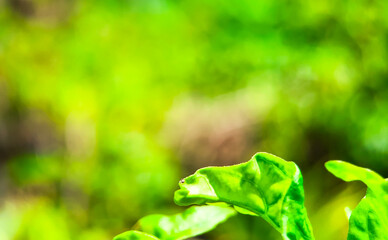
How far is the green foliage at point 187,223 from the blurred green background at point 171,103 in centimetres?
163

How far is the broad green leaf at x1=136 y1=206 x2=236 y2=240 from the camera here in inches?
11.8

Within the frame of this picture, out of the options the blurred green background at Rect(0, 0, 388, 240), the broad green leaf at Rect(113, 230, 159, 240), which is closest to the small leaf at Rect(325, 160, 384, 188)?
the broad green leaf at Rect(113, 230, 159, 240)

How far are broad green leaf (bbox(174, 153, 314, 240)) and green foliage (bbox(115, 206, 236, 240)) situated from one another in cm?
2

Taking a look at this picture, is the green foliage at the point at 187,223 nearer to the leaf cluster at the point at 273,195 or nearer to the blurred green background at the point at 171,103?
the leaf cluster at the point at 273,195

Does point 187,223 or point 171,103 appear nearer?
point 187,223

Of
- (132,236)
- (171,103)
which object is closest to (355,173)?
(132,236)

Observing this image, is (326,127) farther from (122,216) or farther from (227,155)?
(122,216)

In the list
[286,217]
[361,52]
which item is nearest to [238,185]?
[286,217]

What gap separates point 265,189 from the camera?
287 mm

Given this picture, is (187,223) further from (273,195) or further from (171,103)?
(171,103)

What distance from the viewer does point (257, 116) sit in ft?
7.85

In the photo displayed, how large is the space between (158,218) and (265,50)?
6.39 ft

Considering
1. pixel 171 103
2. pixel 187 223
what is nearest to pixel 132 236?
pixel 187 223

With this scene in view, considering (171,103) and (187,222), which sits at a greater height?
(171,103)
